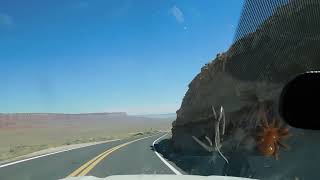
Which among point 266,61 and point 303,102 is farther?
point 266,61

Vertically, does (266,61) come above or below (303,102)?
above

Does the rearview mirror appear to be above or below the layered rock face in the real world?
below

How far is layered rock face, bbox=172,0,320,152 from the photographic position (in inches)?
673

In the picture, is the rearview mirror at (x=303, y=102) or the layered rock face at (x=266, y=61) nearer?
the rearview mirror at (x=303, y=102)

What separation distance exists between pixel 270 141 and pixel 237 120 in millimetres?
5434

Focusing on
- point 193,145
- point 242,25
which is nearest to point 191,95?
point 193,145

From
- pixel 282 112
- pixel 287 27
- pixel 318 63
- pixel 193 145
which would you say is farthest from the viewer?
pixel 193 145

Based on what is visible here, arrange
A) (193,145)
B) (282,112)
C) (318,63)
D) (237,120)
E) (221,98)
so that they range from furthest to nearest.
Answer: (193,145) → (221,98) → (237,120) → (318,63) → (282,112)

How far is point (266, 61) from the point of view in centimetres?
2016

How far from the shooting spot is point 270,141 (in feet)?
54.3

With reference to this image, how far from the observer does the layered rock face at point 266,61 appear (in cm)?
1709

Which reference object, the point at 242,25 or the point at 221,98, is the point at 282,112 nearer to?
the point at 242,25

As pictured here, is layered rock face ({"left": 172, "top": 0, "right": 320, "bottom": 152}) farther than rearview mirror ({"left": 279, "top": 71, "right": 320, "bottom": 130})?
Yes

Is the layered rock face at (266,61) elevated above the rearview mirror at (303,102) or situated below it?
above
